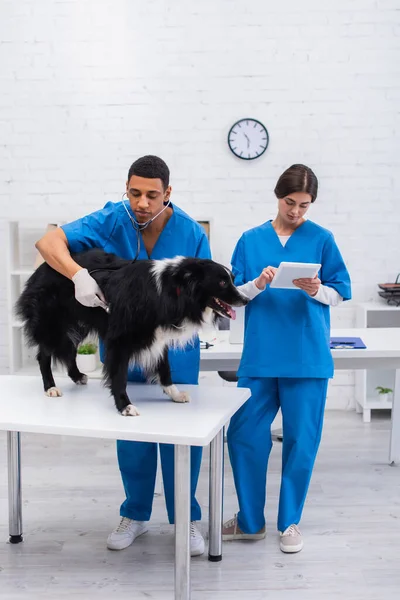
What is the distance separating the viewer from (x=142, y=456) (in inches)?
102

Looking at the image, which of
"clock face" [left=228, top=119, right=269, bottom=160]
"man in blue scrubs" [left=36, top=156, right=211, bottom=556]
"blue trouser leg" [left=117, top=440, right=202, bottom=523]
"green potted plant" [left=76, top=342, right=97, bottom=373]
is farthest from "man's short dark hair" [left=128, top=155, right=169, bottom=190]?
"clock face" [left=228, top=119, right=269, bottom=160]

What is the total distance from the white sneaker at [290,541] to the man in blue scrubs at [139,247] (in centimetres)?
32

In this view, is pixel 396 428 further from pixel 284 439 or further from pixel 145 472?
pixel 145 472

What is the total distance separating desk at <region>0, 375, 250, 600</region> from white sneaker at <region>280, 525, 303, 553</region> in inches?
10.4

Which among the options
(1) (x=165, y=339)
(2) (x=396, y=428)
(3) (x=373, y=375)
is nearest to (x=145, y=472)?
(1) (x=165, y=339)

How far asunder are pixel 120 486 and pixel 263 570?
1.11m

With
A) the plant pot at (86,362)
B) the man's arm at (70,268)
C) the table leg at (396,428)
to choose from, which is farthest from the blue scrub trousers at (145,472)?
the plant pot at (86,362)

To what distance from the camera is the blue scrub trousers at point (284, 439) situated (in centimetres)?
258

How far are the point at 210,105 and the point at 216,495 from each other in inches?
124

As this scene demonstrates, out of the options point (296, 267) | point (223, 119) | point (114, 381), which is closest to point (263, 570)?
point (114, 381)

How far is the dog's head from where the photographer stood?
200 centimetres

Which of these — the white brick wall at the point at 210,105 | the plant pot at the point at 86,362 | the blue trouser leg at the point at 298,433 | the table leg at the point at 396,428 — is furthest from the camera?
the white brick wall at the point at 210,105

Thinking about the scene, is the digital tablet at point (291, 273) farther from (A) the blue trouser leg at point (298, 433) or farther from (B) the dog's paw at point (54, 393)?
(B) the dog's paw at point (54, 393)

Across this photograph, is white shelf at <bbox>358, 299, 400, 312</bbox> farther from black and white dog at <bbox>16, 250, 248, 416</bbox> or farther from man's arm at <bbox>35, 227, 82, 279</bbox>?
man's arm at <bbox>35, 227, 82, 279</bbox>
